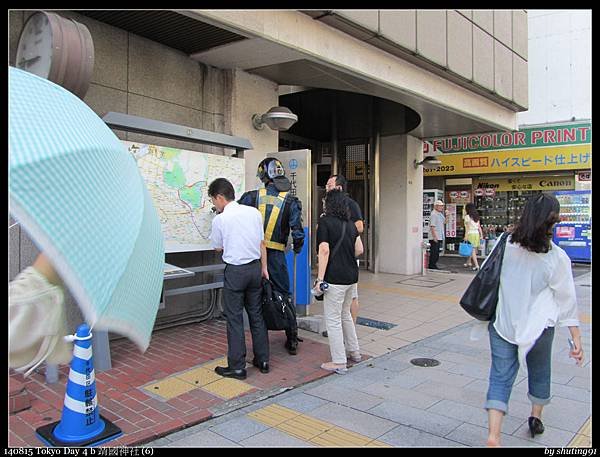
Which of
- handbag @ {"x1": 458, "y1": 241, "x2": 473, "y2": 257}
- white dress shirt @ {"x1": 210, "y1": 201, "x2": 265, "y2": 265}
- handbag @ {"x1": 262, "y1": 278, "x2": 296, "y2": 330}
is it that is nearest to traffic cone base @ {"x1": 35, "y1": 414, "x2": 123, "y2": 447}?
white dress shirt @ {"x1": 210, "y1": 201, "x2": 265, "y2": 265}

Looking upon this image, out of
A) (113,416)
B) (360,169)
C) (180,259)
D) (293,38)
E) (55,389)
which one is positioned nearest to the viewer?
(113,416)

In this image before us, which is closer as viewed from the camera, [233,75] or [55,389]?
[55,389]

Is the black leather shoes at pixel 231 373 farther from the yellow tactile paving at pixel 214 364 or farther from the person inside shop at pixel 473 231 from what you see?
the person inside shop at pixel 473 231

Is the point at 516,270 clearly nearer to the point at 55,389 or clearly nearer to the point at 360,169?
the point at 55,389

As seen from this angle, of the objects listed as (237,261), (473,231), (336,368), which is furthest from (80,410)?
(473,231)

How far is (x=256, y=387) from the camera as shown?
4.27 m

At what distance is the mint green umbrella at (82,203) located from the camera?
1.72 m

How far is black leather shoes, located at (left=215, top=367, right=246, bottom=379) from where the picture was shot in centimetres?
444

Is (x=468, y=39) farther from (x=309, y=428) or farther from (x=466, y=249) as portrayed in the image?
(x=309, y=428)

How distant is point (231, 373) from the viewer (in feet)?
14.6

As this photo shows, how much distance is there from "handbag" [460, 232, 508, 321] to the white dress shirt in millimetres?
1914

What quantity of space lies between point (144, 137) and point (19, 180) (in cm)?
452

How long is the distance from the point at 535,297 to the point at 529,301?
0.17 ft
